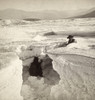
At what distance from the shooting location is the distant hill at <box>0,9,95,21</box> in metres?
2.00

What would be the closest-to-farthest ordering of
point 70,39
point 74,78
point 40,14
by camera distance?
point 74,78 < point 70,39 < point 40,14

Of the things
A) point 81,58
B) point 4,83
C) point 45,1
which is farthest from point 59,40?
point 4,83

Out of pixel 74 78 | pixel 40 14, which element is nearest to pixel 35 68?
pixel 74 78

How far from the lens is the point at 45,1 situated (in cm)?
212

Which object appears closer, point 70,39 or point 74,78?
point 74,78

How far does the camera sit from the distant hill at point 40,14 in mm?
2004

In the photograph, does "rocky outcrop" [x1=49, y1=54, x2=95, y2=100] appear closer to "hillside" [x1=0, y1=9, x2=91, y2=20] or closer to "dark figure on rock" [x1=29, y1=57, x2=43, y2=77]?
"dark figure on rock" [x1=29, y1=57, x2=43, y2=77]

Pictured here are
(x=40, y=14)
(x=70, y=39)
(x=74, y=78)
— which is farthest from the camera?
(x=40, y=14)

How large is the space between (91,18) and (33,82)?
1.21 metres

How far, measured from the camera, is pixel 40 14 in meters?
2.08

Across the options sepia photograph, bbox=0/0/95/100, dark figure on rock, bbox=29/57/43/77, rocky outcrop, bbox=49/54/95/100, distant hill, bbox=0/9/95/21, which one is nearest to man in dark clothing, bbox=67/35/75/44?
sepia photograph, bbox=0/0/95/100

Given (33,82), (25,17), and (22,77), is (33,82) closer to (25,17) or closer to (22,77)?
(22,77)

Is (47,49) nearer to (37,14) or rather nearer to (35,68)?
(35,68)

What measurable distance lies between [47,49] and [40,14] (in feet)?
1.94
